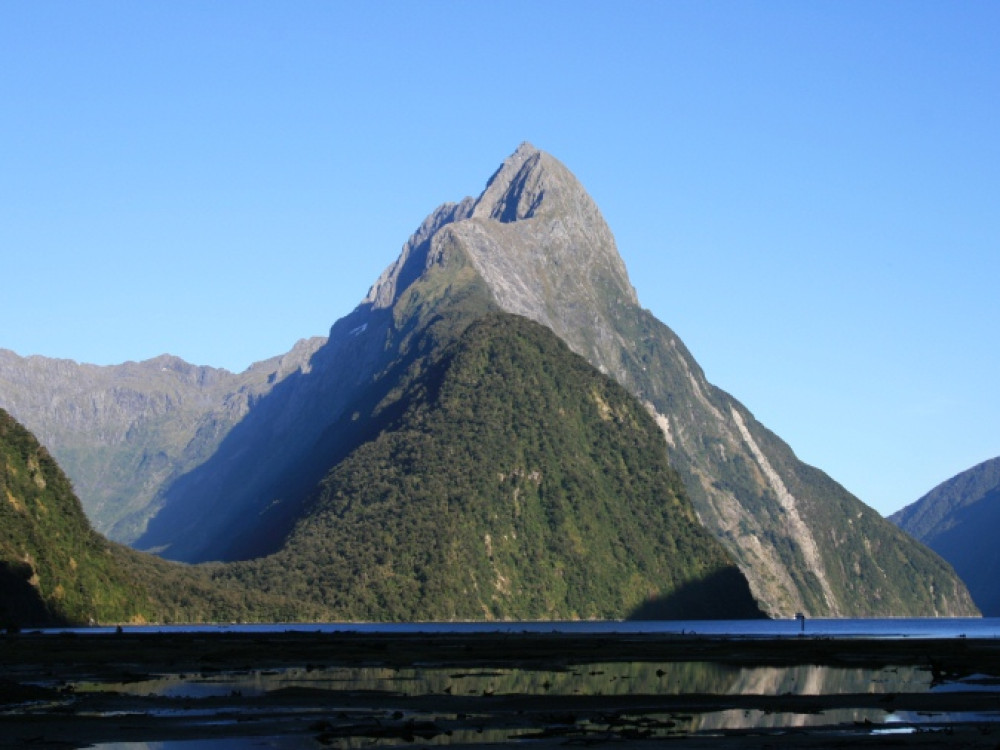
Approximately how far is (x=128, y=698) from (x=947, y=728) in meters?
37.7

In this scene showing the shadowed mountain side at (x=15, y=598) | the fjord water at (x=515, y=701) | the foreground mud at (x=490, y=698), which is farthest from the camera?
the shadowed mountain side at (x=15, y=598)

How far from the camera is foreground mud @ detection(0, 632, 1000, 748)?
5266 centimetres

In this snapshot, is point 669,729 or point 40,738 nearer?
point 40,738

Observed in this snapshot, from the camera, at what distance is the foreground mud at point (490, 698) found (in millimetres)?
52656

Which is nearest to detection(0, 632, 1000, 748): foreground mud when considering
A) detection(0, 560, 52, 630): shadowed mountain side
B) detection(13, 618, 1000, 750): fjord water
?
detection(13, 618, 1000, 750): fjord water

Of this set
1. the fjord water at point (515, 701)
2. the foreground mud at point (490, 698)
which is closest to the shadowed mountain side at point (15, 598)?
the foreground mud at point (490, 698)

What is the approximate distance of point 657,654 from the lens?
12225 cm

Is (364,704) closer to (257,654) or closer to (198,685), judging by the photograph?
(198,685)

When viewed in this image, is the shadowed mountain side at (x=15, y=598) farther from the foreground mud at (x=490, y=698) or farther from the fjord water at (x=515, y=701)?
the fjord water at (x=515, y=701)

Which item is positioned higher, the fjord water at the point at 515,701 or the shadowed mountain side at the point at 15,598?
the shadowed mountain side at the point at 15,598

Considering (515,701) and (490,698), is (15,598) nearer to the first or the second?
(490,698)

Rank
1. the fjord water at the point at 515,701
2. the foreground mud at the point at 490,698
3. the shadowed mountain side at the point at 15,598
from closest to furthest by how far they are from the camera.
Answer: the foreground mud at the point at 490,698 < the fjord water at the point at 515,701 < the shadowed mountain side at the point at 15,598

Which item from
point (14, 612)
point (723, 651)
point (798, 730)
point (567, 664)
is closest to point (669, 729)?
point (798, 730)

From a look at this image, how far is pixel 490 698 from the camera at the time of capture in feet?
228
